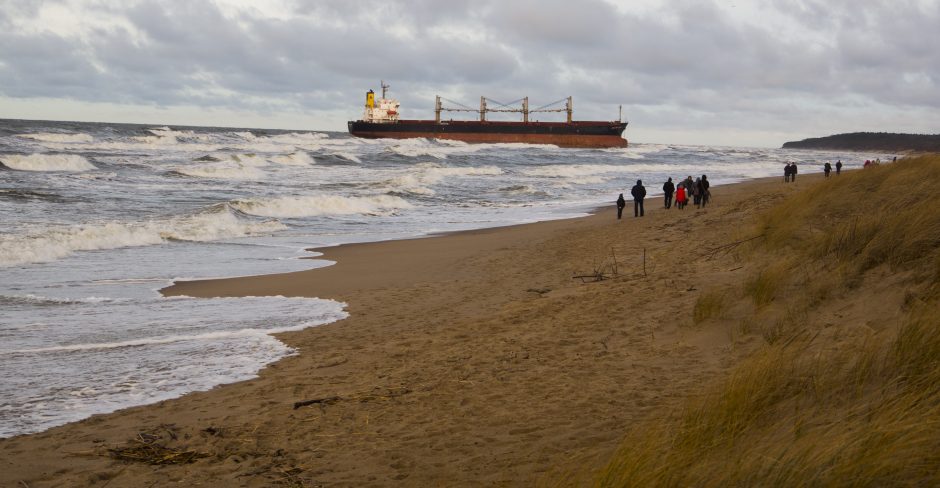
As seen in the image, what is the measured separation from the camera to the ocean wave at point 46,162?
39312 millimetres

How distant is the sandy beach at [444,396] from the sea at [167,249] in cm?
58

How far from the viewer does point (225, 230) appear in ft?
59.1

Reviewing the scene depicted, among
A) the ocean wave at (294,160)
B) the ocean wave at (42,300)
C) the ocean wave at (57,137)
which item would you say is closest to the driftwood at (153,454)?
the ocean wave at (42,300)

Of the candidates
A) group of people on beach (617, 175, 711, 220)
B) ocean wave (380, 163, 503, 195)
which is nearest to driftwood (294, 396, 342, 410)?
group of people on beach (617, 175, 711, 220)

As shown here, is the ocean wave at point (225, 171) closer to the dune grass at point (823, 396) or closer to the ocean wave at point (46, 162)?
the ocean wave at point (46, 162)

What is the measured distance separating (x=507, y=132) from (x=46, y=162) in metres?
52.0

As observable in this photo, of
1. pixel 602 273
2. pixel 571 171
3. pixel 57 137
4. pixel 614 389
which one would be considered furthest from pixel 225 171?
pixel 614 389

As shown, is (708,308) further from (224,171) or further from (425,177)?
(224,171)

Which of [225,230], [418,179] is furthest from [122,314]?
[418,179]

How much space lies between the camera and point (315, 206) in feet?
79.0

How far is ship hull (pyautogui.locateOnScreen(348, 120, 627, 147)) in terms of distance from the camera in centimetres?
8350

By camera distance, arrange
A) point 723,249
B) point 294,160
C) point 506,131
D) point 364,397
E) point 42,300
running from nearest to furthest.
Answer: point 364,397
point 42,300
point 723,249
point 294,160
point 506,131

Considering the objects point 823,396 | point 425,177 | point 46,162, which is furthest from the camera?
point 46,162

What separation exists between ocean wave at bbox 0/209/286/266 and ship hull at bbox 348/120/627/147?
65668 mm
